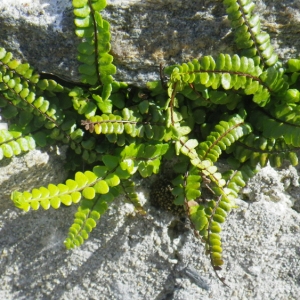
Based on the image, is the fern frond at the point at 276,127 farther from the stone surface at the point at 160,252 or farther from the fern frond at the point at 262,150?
the stone surface at the point at 160,252

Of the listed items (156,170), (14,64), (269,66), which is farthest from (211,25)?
(14,64)

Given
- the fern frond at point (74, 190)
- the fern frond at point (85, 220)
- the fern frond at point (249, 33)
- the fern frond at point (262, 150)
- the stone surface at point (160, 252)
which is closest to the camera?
the fern frond at point (74, 190)

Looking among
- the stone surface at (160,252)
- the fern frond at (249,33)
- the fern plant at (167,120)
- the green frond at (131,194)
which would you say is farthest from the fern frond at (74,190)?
the fern frond at (249,33)

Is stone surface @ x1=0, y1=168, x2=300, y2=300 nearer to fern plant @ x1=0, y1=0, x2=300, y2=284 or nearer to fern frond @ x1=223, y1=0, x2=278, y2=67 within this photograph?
fern plant @ x1=0, y1=0, x2=300, y2=284

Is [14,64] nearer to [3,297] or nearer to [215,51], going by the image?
[215,51]

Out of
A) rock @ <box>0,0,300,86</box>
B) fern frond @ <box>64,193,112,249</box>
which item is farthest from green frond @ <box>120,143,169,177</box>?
rock @ <box>0,0,300,86</box>

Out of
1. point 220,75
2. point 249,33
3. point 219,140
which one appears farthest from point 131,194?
point 249,33

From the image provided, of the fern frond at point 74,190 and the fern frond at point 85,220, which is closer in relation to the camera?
the fern frond at point 74,190
